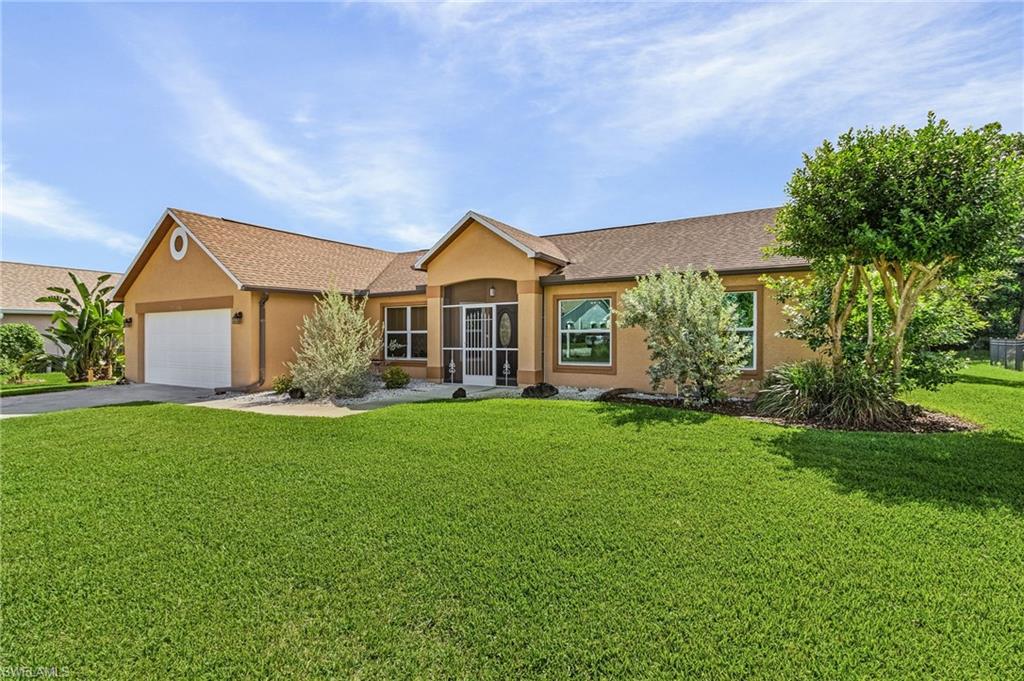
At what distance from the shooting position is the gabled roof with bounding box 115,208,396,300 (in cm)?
1596

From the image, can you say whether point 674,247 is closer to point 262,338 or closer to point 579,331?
point 579,331

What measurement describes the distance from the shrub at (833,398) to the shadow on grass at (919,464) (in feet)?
3.31

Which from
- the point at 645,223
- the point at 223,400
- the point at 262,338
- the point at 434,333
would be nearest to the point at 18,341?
the point at 262,338

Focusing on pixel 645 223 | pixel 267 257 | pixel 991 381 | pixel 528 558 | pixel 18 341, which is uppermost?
pixel 645 223

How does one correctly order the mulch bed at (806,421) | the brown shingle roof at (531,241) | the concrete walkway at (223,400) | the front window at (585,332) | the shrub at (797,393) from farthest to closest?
the brown shingle roof at (531,241), the front window at (585,332), the concrete walkway at (223,400), the shrub at (797,393), the mulch bed at (806,421)

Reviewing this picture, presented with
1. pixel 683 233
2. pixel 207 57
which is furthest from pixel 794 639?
pixel 683 233

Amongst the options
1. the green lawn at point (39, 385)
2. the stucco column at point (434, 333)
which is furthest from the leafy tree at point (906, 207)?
the green lawn at point (39, 385)

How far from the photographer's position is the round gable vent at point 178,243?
56.2 ft

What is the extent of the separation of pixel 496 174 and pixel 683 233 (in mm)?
6292

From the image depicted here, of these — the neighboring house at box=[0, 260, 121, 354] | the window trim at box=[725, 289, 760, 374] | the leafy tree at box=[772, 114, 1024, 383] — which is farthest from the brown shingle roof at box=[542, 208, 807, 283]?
the neighboring house at box=[0, 260, 121, 354]

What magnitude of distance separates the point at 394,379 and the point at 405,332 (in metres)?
2.97

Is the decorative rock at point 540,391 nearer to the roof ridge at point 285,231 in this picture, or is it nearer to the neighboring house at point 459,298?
the neighboring house at point 459,298

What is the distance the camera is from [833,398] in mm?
9219

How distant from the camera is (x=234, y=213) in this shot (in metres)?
19.3
